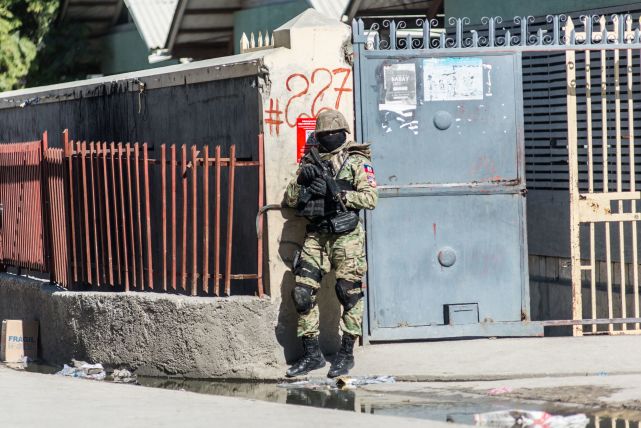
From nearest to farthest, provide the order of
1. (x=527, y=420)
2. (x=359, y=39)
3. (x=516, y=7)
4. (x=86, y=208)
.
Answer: (x=527, y=420) < (x=359, y=39) < (x=86, y=208) < (x=516, y=7)

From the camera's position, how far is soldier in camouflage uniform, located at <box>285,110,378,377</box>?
8.56 meters

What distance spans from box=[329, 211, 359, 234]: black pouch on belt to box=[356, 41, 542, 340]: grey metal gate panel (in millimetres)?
523

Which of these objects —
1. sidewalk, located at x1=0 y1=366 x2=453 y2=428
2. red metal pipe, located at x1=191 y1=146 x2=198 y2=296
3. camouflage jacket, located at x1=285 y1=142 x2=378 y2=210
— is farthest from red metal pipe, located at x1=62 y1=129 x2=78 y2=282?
camouflage jacket, located at x1=285 y1=142 x2=378 y2=210

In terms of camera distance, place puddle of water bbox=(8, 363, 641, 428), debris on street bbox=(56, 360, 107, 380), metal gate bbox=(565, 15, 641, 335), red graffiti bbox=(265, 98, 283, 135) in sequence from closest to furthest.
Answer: puddle of water bbox=(8, 363, 641, 428), red graffiti bbox=(265, 98, 283, 135), metal gate bbox=(565, 15, 641, 335), debris on street bbox=(56, 360, 107, 380)

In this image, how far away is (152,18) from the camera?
21.0m

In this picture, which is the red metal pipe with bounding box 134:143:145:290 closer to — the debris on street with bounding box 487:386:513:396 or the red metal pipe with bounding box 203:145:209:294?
the red metal pipe with bounding box 203:145:209:294

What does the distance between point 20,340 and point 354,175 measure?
12.4ft

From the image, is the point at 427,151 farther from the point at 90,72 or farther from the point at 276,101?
the point at 90,72

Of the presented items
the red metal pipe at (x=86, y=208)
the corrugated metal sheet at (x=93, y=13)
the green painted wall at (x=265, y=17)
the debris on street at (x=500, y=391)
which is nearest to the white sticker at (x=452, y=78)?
the debris on street at (x=500, y=391)

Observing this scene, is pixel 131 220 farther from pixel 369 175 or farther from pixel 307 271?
pixel 369 175

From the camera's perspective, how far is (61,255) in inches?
423

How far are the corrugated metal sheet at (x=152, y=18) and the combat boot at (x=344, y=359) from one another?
487 inches

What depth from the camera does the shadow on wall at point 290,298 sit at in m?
8.93

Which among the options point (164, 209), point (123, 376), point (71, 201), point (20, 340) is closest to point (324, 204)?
point (164, 209)
